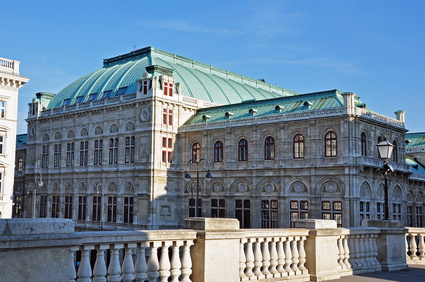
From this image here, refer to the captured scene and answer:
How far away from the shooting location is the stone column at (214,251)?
9.05 metres

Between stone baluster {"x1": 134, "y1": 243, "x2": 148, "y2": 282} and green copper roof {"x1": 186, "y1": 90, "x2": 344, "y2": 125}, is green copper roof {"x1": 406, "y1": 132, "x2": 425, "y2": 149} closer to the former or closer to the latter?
green copper roof {"x1": 186, "y1": 90, "x2": 344, "y2": 125}

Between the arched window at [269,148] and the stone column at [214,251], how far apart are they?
37238mm

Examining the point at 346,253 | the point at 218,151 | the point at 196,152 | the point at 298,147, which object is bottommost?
the point at 346,253

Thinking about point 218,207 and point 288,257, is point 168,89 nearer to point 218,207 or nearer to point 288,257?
point 218,207

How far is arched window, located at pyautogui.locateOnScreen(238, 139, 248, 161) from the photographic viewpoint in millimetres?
48469

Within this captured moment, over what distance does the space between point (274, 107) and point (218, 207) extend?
12.2 m

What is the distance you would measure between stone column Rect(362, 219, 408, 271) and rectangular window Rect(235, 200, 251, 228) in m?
33.6

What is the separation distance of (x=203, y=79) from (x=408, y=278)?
2141 inches

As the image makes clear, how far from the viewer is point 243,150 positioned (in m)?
48.7

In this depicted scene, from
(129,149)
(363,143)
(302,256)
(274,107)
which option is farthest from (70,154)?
(302,256)

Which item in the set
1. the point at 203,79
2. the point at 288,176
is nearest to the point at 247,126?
the point at 288,176

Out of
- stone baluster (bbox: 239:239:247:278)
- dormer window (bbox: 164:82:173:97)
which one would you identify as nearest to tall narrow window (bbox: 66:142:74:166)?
dormer window (bbox: 164:82:173:97)

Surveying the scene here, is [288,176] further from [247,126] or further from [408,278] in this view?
[408,278]

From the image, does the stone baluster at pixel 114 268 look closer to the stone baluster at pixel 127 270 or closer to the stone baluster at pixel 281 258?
the stone baluster at pixel 127 270
